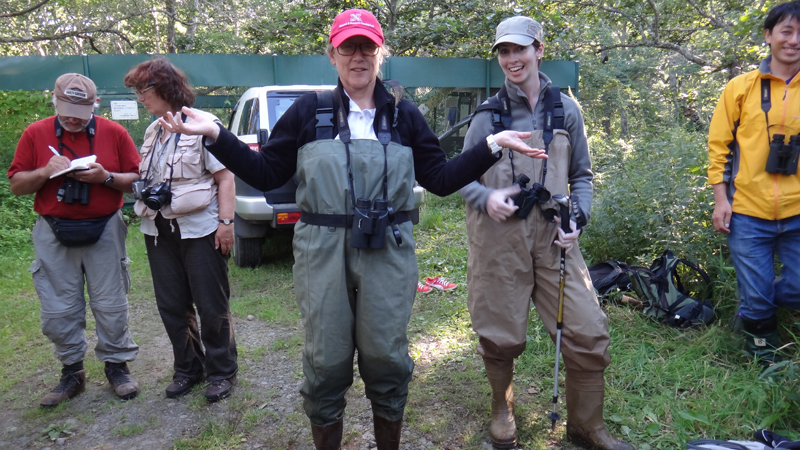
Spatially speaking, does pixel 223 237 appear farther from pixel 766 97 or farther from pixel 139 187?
pixel 766 97

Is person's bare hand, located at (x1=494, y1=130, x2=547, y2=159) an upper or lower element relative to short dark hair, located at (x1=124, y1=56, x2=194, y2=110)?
lower

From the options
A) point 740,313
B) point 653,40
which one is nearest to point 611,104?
point 653,40

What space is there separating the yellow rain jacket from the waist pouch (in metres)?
3.82

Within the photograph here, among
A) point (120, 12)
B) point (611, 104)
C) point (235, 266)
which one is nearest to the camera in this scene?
point (235, 266)

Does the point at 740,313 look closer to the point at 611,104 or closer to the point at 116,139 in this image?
the point at 116,139

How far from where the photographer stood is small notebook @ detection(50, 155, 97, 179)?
3.24m

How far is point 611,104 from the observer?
17.7 m

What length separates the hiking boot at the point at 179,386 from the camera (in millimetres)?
3549

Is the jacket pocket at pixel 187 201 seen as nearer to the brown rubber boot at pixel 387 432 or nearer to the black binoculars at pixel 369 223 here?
the black binoculars at pixel 369 223

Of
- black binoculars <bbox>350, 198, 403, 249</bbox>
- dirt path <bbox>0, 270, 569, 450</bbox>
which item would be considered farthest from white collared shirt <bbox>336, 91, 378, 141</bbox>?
dirt path <bbox>0, 270, 569, 450</bbox>

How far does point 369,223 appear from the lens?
7.07 ft

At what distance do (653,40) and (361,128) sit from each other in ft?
38.4

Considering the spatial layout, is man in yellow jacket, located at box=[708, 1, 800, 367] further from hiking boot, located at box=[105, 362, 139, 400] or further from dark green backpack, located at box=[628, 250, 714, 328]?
hiking boot, located at box=[105, 362, 139, 400]

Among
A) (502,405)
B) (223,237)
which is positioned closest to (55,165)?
(223,237)
